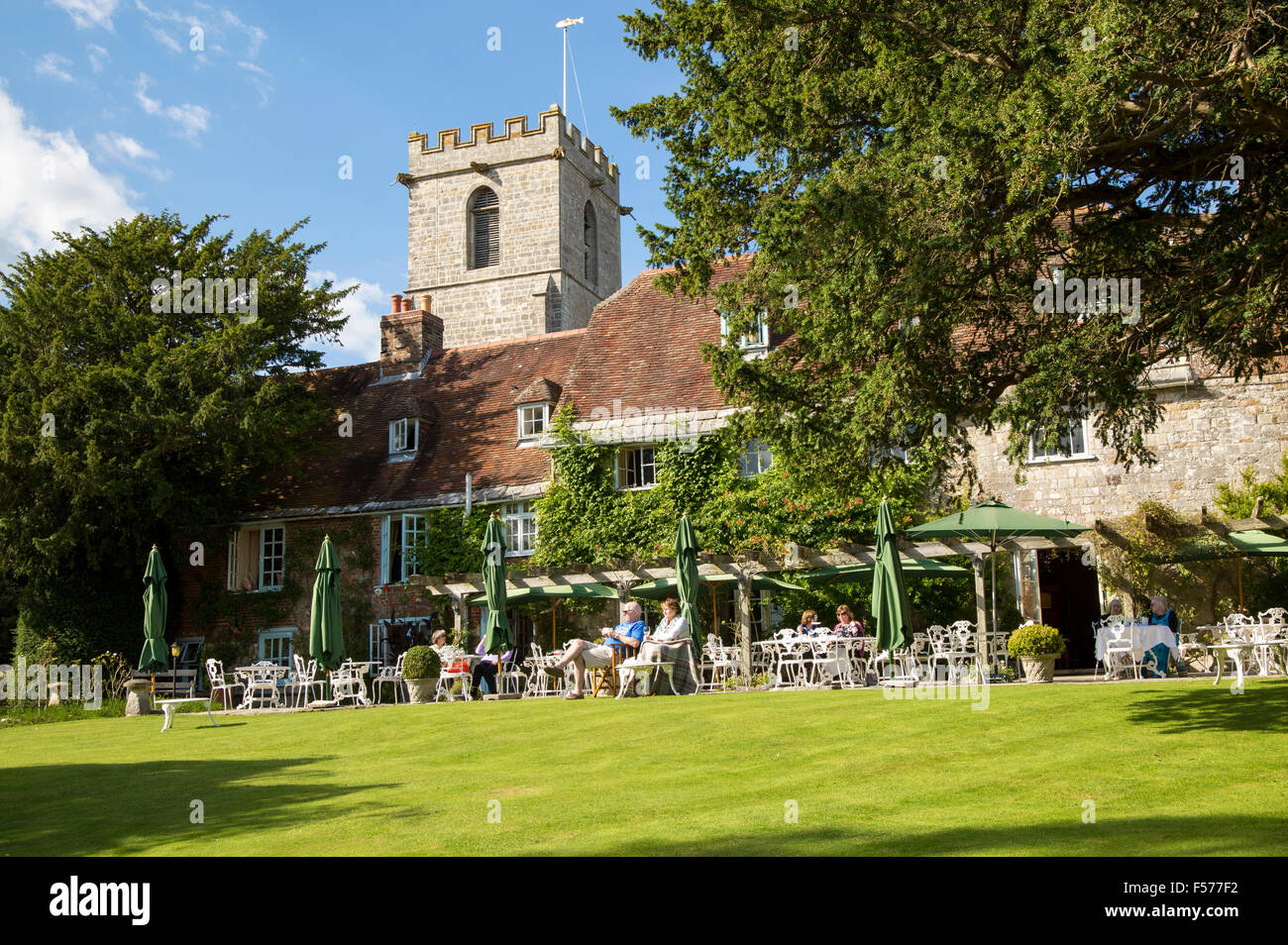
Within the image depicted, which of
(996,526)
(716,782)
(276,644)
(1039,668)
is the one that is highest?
(996,526)

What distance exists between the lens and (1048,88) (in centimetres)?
948

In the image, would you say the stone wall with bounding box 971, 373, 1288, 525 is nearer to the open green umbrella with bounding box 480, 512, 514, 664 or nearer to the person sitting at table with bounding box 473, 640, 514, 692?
the open green umbrella with bounding box 480, 512, 514, 664

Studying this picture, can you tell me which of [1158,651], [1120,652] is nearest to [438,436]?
[1120,652]

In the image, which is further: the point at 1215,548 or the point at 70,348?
the point at 70,348

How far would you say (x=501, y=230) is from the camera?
4709 centimetres

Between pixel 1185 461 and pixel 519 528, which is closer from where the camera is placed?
pixel 1185 461

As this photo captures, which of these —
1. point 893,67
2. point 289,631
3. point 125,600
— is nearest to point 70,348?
point 125,600

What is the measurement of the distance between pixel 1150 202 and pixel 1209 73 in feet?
9.59

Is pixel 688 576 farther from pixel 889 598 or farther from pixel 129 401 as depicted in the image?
pixel 129 401

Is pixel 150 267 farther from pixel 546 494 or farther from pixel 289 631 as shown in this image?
pixel 546 494

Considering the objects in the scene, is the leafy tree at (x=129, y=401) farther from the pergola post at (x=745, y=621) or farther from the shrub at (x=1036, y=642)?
the shrub at (x=1036, y=642)

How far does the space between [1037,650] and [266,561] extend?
68.4 feet

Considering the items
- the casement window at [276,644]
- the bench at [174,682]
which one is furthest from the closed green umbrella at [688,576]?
the casement window at [276,644]

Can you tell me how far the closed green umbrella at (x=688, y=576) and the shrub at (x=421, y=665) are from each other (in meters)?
4.60
